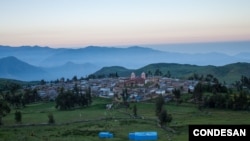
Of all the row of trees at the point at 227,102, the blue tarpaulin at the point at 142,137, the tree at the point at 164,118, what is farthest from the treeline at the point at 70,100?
the blue tarpaulin at the point at 142,137

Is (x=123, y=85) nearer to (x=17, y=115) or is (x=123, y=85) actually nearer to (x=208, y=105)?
(x=208, y=105)

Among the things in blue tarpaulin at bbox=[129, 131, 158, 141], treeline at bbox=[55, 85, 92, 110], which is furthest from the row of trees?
blue tarpaulin at bbox=[129, 131, 158, 141]

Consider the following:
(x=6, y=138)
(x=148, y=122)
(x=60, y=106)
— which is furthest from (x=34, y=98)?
(x=6, y=138)

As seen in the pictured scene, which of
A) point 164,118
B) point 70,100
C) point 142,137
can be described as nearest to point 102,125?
point 164,118

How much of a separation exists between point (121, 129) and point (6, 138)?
Answer: 22.5 m

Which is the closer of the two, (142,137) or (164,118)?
(142,137)

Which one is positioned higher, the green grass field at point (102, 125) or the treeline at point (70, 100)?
the treeline at point (70, 100)

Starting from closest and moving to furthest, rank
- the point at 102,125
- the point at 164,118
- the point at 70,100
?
1. the point at 164,118
2. the point at 102,125
3. the point at 70,100

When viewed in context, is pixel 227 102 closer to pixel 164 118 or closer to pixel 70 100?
pixel 164 118

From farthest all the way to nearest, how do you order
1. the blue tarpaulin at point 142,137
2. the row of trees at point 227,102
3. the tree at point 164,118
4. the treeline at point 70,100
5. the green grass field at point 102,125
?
1. the treeline at point 70,100
2. the row of trees at point 227,102
3. the tree at point 164,118
4. the green grass field at point 102,125
5. the blue tarpaulin at point 142,137

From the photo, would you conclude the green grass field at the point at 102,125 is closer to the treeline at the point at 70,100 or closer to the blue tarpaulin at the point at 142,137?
the blue tarpaulin at the point at 142,137

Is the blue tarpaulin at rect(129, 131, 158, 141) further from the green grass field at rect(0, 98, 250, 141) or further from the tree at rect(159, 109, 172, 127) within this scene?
the tree at rect(159, 109, 172, 127)

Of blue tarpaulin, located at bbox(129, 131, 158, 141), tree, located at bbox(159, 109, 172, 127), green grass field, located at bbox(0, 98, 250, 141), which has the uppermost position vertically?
tree, located at bbox(159, 109, 172, 127)

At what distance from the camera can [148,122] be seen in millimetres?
78562
